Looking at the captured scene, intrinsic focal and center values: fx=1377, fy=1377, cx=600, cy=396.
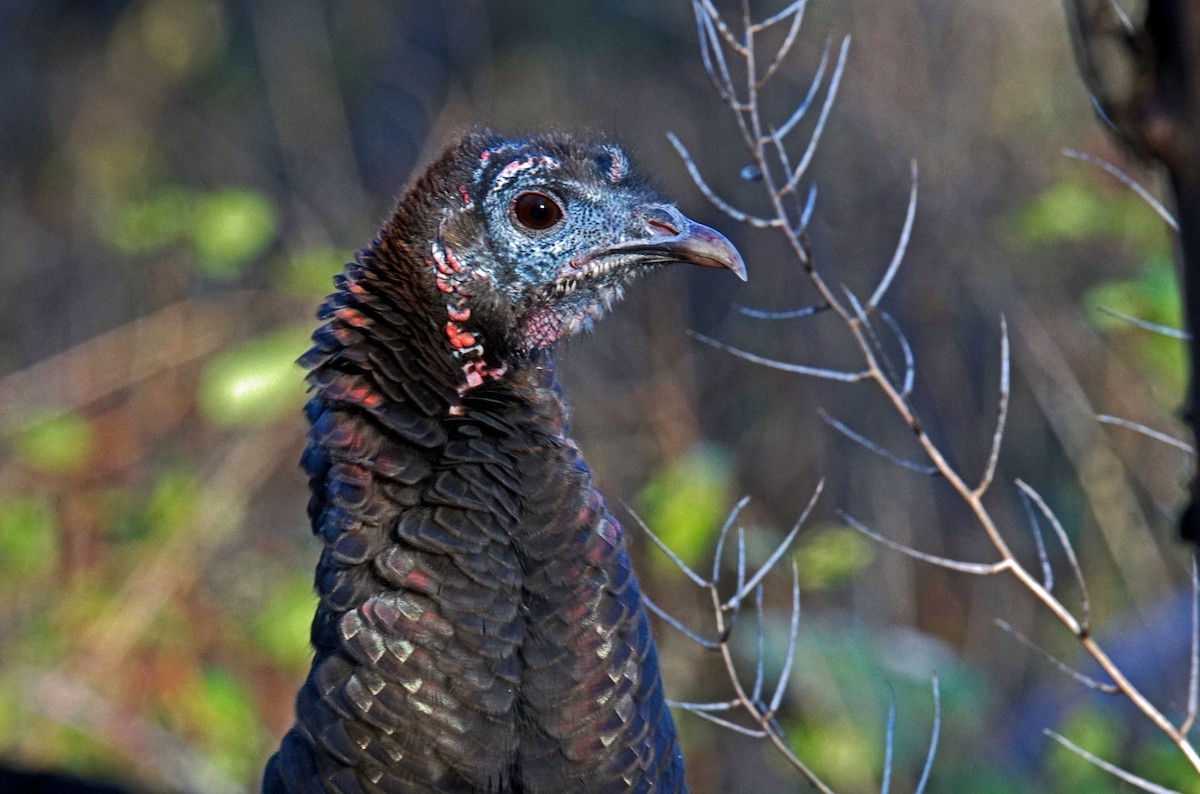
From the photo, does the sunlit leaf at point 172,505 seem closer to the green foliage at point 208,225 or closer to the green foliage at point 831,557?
the green foliage at point 208,225

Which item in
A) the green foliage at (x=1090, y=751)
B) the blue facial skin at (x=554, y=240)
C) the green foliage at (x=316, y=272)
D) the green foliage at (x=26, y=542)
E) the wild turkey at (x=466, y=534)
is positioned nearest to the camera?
the wild turkey at (x=466, y=534)

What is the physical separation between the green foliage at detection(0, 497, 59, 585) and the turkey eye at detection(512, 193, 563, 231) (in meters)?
3.91

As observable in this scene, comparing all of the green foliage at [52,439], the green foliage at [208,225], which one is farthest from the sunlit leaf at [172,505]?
the green foliage at [208,225]

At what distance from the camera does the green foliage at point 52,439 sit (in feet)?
19.2

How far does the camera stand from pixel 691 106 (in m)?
8.23

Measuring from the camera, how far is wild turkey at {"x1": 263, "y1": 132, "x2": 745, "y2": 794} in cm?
242

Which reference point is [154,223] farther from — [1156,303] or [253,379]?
[1156,303]

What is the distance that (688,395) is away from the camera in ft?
22.2

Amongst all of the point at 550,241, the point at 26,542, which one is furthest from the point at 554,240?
the point at 26,542

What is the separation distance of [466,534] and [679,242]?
773 mm

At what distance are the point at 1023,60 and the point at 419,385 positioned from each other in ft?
19.1

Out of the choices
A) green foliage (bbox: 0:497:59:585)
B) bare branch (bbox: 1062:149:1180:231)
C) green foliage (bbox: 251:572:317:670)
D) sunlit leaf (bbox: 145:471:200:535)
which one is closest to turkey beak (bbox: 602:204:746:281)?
bare branch (bbox: 1062:149:1180:231)

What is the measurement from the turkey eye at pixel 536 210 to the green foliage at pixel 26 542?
3.91 metres

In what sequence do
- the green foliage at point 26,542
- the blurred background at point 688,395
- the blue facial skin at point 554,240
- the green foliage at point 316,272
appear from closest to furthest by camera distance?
the blue facial skin at point 554,240 → the blurred background at point 688,395 → the green foliage at point 316,272 → the green foliage at point 26,542
